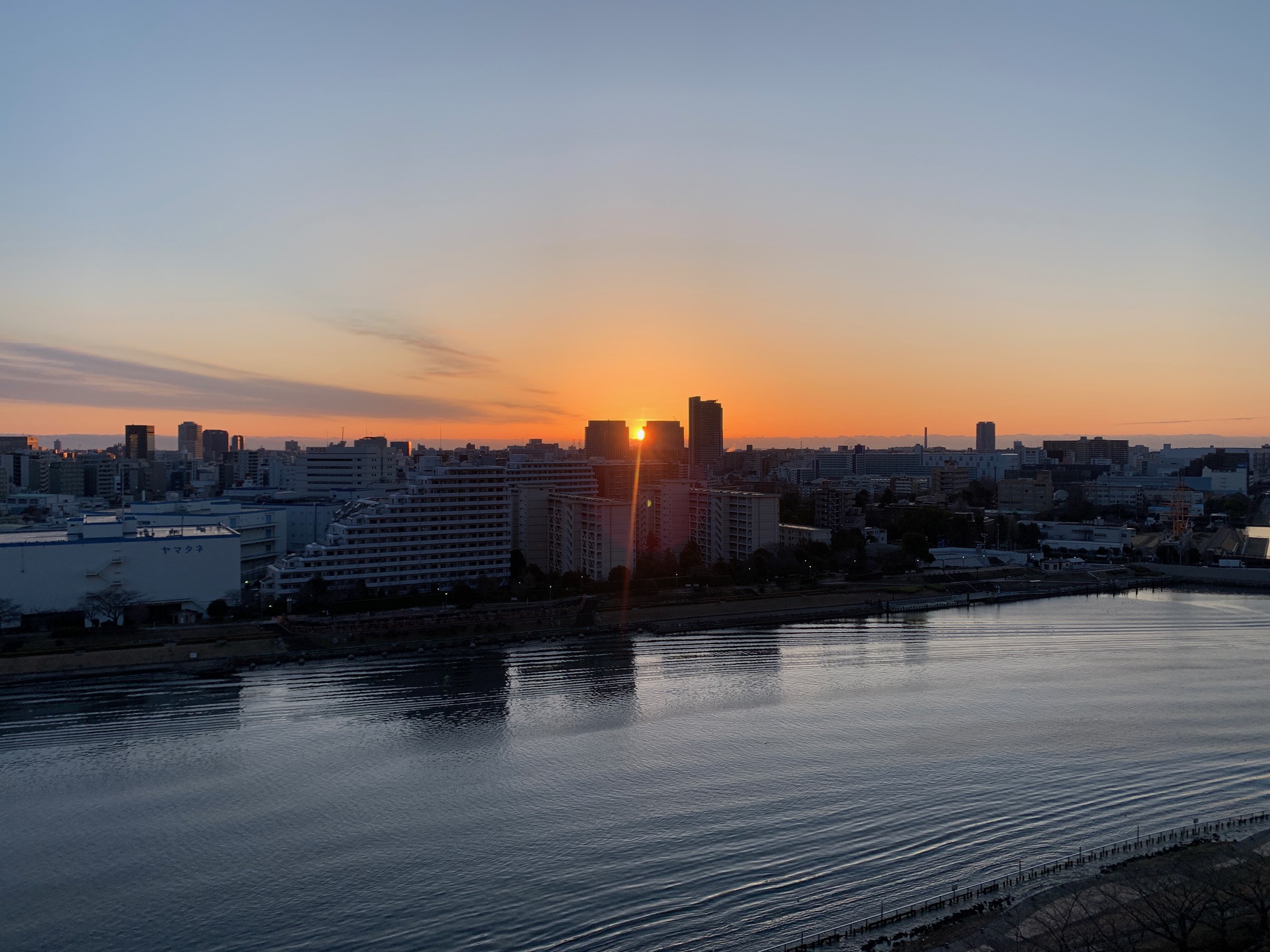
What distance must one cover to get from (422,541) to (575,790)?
19.7 feet

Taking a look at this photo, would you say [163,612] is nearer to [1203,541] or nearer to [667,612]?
[667,612]

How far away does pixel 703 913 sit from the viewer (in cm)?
336

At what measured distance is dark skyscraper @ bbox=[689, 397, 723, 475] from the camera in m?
37.1

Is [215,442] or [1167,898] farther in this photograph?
[215,442]

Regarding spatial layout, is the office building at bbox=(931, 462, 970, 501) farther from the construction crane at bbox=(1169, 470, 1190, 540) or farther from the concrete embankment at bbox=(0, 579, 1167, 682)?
the concrete embankment at bbox=(0, 579, 1167, 682)

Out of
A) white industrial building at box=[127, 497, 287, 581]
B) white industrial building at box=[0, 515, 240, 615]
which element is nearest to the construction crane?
white industrial building at box=[127, 497, 287, 581]

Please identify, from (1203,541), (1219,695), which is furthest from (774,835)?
(1203,541)

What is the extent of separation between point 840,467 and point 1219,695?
32885mm

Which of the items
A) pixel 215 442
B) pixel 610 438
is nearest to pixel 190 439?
pixel 215 442

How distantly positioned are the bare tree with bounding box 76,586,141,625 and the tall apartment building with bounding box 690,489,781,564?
296 inches

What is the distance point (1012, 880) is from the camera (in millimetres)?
3543

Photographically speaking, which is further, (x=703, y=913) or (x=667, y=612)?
(x=667, y=612)

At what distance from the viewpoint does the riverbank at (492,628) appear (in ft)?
24.4

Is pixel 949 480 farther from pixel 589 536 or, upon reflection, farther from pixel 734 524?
pixel 589 536
